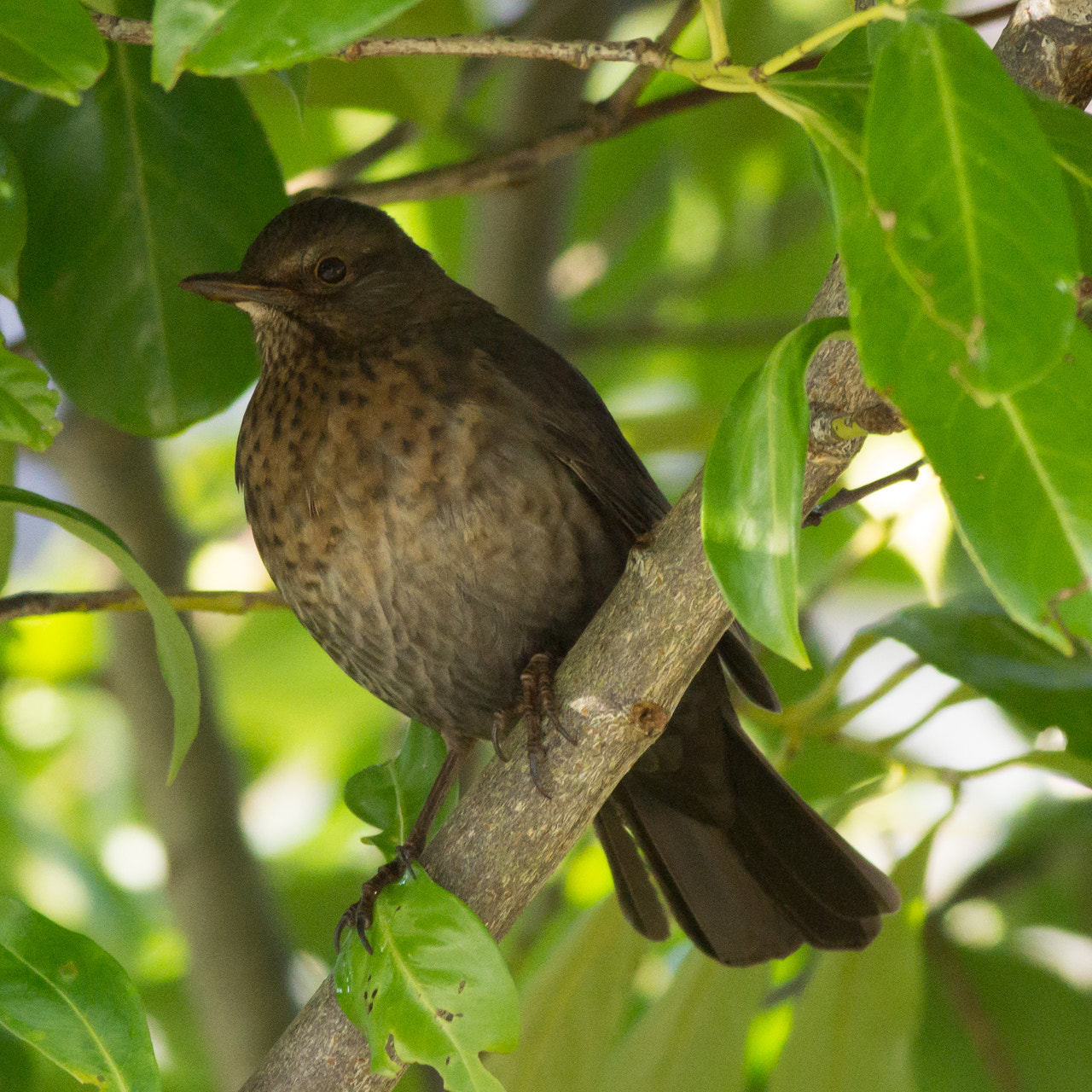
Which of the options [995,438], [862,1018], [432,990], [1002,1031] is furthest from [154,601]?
[1002,1031]

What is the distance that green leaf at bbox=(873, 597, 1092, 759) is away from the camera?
1.76 metres

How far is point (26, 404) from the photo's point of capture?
1.31 meters

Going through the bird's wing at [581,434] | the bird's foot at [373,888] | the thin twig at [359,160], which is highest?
the thin twig at [359,160]

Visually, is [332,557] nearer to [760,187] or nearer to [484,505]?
[484,505]

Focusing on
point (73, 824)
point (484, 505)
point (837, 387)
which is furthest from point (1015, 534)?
point (73, 824)

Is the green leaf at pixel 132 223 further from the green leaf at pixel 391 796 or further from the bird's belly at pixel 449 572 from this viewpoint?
the green leaf at pixel 391 796

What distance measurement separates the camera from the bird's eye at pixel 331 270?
2.16m

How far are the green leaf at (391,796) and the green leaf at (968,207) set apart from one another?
1.05 metres

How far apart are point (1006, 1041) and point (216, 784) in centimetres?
141

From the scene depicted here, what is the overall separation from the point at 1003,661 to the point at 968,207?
1.11 meters

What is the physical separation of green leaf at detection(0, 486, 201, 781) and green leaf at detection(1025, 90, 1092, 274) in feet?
2.79

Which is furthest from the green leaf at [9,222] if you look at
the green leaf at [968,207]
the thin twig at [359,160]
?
the thin twig at [359,160]

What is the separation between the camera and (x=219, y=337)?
184cm

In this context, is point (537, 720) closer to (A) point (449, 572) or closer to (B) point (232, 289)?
(A) point (449, 572)
